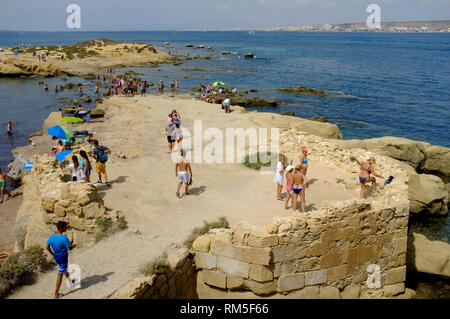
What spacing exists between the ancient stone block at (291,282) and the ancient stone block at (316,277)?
145 mm

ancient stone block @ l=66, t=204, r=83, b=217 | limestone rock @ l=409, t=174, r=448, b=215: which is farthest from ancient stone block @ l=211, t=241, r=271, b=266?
limestone rock @ l=409, t=174, r=448, b=215

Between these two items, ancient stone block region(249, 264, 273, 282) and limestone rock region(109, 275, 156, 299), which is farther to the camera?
ancient stone block region(249, 264, 273, 282)

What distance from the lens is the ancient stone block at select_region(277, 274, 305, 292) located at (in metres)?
Answer: 9.05

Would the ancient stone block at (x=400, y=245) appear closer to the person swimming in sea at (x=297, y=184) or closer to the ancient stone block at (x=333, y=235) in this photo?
the ancient stone block at (x=333, y=235)

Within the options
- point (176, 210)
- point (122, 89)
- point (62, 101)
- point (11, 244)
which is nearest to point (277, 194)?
point (176, 210)

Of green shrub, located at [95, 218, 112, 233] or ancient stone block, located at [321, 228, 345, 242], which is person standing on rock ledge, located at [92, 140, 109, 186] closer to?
green shrub, located at [95, 218, 112, 233]

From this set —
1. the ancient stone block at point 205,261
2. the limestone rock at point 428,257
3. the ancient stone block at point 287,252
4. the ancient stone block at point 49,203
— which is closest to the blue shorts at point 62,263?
the ancient stone block at point 49,203

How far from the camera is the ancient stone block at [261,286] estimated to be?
29.2 feet

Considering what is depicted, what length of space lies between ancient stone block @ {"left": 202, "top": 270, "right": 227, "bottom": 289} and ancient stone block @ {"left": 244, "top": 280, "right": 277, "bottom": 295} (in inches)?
22.6

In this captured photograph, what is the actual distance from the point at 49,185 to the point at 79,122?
62.7 ft

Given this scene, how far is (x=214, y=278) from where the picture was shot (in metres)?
9.23

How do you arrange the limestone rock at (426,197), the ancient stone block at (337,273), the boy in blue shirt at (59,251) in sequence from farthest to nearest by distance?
the limestone rock at (426,197), the ancient stone block at (337,273), the boy in blue shirt at (59,251)
